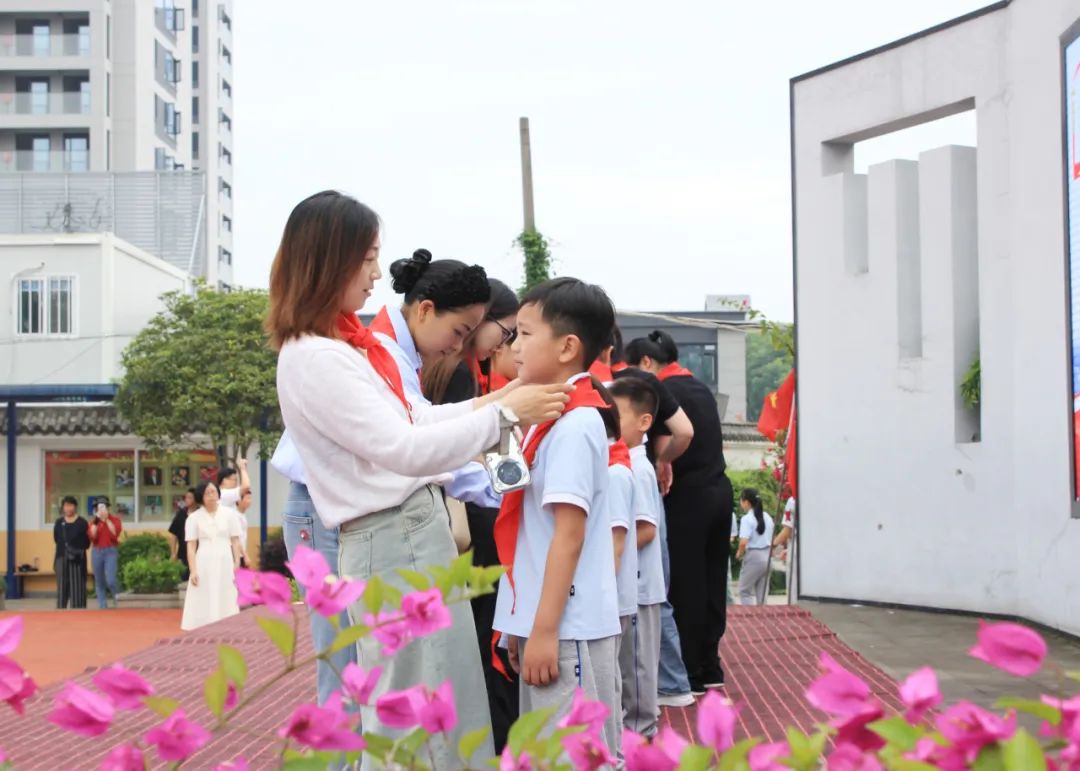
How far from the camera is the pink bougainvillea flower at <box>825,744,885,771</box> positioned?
136 centimetres

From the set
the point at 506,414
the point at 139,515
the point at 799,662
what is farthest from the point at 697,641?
the point at 139,515

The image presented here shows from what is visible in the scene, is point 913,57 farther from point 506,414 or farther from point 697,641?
point 506,414

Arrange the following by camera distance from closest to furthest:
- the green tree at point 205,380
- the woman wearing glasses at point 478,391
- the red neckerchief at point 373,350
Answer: the red neckerchief at point 373,350 → the woman wearing glasses at point 478,391 → the green tree at point 205,380

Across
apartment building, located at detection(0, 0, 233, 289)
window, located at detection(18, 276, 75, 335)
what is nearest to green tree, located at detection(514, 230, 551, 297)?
window, located at detection(18, 276, 75, 335)

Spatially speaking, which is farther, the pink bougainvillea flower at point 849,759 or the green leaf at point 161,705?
the green leaf at point 161,705

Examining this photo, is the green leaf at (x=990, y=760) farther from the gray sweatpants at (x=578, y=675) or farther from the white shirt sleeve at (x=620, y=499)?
the white shirt sleeve at (x=620, y=499)

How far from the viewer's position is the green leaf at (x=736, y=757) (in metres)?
1.42

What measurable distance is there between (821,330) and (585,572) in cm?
900

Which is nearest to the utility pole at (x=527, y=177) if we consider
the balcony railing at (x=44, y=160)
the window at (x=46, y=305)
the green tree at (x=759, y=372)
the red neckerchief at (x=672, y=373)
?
the red neckerchief at (x=672, y=373)

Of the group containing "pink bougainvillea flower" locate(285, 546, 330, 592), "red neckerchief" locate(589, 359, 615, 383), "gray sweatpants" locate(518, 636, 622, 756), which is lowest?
"gray sweatpants" locate(518, 636, 622, 756)

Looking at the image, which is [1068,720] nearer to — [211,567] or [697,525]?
[697,525]

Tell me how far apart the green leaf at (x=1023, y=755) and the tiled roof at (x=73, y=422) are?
30151 millimetres

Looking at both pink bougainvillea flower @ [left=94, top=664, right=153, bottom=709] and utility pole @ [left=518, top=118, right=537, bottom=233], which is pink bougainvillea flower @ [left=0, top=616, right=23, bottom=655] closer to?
pink bougainvillea flower @ [left=94, top=664, right=153, bottom=709]

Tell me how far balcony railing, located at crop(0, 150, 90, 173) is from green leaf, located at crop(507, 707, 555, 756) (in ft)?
157
